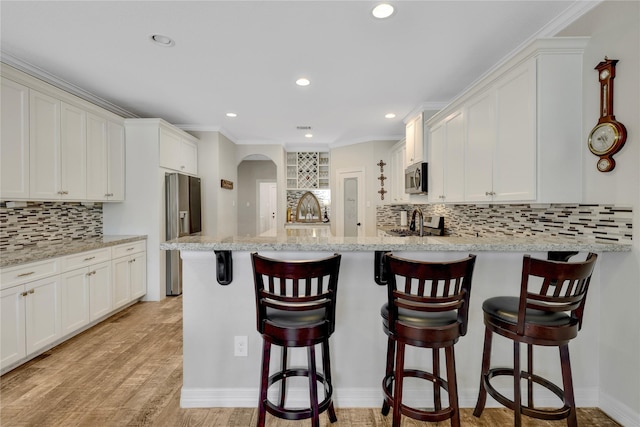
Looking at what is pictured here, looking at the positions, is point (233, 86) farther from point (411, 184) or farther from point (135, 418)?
point (135, 418)

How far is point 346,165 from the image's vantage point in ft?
20.2

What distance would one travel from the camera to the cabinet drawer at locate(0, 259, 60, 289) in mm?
2184

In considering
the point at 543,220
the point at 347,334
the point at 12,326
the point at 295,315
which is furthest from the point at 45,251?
the point at 543,220

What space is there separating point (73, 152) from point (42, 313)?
1.58m

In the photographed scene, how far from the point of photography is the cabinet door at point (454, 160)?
289 cm

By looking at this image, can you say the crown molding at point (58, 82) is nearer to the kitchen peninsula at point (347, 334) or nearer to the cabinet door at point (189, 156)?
the cabinet door at point (189, 156)

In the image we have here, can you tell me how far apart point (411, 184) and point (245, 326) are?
9.69 ft

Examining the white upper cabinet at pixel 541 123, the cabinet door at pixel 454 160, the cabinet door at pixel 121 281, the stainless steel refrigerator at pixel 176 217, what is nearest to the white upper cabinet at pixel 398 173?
the cabinet door at pixel 454 160

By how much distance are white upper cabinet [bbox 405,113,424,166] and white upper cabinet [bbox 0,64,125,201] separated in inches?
149

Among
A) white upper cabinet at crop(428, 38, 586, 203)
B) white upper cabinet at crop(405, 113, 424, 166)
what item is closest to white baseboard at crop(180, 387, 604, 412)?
white upper cabinet at crop(428, 38, 586, 203)

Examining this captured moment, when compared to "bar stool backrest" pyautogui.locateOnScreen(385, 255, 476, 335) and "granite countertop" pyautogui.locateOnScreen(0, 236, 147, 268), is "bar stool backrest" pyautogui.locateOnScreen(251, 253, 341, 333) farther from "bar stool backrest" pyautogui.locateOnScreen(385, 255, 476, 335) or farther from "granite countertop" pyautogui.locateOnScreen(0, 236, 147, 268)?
"granite countertop" pyautogui.locateOnScreen(0, 236, 147, 268)

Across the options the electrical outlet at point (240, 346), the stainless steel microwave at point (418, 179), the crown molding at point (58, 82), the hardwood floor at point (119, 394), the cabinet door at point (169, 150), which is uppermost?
the crown molding at point (58, 82)

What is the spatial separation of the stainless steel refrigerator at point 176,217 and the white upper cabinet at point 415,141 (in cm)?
320

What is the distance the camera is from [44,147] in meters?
2.74
